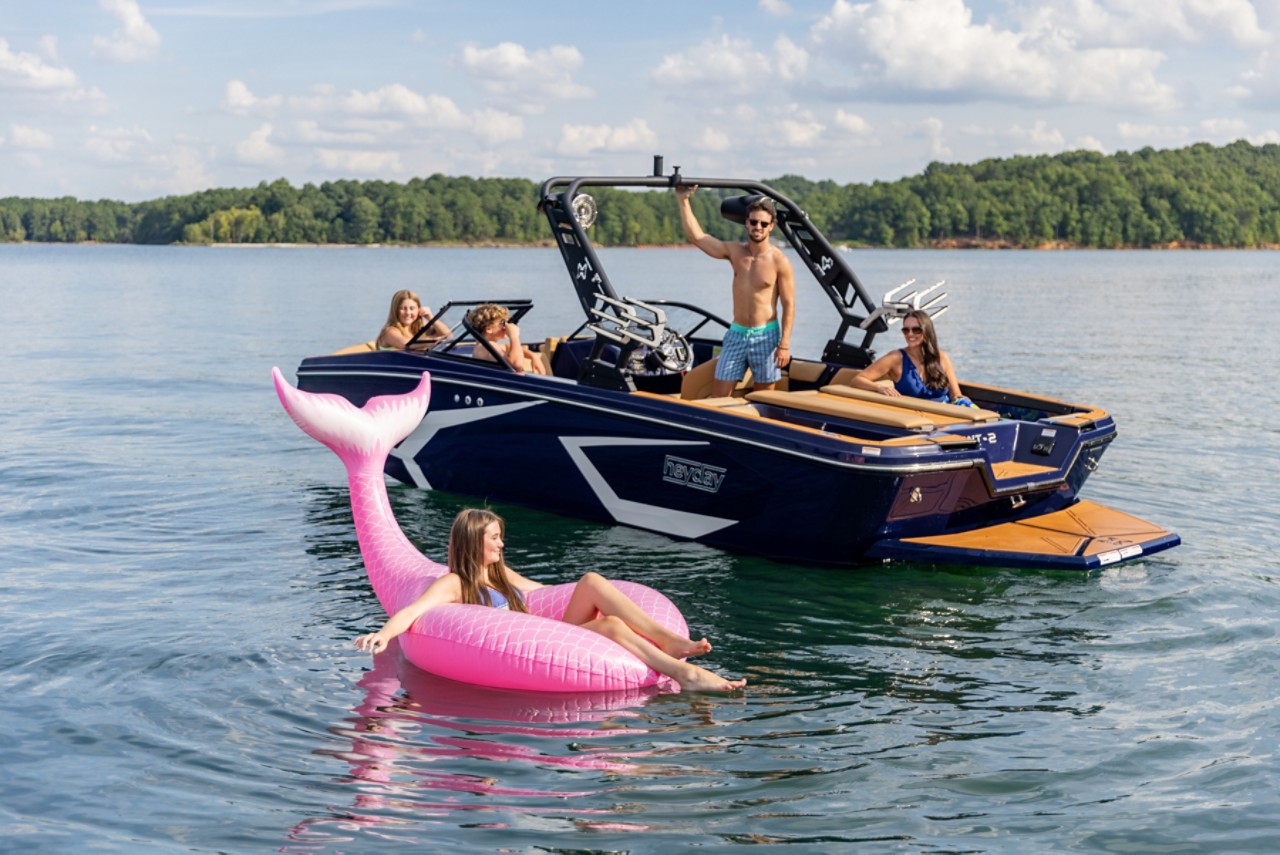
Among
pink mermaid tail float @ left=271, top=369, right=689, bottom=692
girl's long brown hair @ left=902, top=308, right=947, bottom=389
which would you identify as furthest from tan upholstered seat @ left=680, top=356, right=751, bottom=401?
pink mermaid tail float @ left=271, top=369, right=689, bottom=692

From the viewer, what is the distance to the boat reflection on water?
5465 millimetres

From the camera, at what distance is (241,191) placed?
160m

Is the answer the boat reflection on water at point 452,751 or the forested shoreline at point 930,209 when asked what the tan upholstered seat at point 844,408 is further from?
the forested shoreline at point 930,209

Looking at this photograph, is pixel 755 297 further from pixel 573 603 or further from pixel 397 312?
pixel 573 603

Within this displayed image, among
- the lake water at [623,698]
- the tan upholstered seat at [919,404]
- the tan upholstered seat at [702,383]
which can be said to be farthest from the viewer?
the tan upholstered seat at [702,383]

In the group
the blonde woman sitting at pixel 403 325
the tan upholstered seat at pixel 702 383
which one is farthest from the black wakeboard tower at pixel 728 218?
the blonde woman sitting at pixel 403 325

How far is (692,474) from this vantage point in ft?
30.5

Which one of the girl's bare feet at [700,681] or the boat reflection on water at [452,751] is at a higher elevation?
the girl's bare feet at [700,681]

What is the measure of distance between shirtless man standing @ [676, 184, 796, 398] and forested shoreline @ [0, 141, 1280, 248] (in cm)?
11829

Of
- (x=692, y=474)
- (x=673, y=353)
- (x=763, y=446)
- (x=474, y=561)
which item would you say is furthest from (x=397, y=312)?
(x=474, y=561)

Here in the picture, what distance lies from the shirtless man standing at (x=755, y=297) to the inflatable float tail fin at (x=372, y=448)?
8.96 ft

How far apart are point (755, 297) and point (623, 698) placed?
13.5 ft

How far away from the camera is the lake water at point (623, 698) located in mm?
5457

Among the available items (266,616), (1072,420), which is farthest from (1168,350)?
(266,616)
